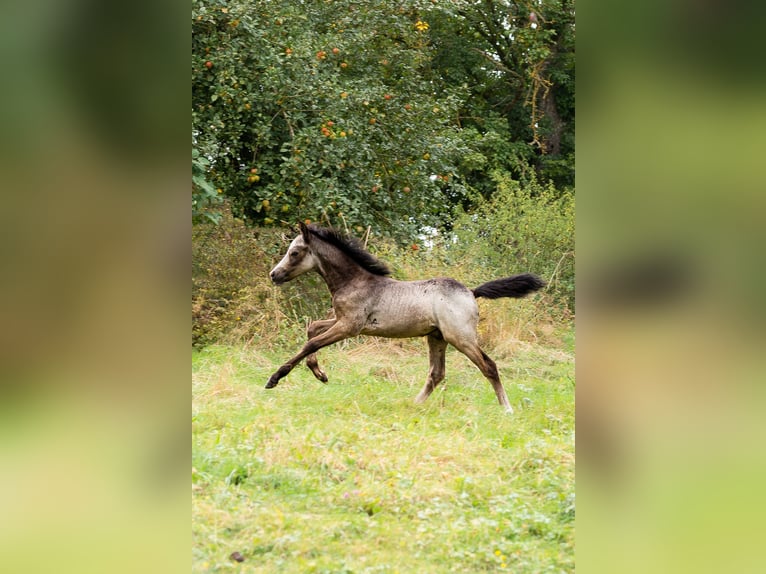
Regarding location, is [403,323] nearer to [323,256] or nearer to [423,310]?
[423,310]

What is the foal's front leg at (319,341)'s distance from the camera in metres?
6.96

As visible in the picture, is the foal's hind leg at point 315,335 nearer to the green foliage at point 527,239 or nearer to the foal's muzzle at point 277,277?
the foal's muzzle at point 277,277

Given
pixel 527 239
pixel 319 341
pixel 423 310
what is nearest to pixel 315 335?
pixel 319 341

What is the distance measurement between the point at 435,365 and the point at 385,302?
771 mm

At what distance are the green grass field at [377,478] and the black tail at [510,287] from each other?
1.05 metres

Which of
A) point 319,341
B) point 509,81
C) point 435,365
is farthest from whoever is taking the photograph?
point 509,81

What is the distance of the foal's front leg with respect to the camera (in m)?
6.96

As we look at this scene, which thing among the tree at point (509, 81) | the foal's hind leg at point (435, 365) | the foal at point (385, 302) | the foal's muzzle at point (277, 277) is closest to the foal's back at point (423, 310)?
Result: the foal at point (385, 302)

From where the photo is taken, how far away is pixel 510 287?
7.07m

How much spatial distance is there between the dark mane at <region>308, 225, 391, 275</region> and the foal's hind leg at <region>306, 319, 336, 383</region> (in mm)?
635

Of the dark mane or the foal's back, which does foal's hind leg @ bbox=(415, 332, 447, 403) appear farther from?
the dark mane
